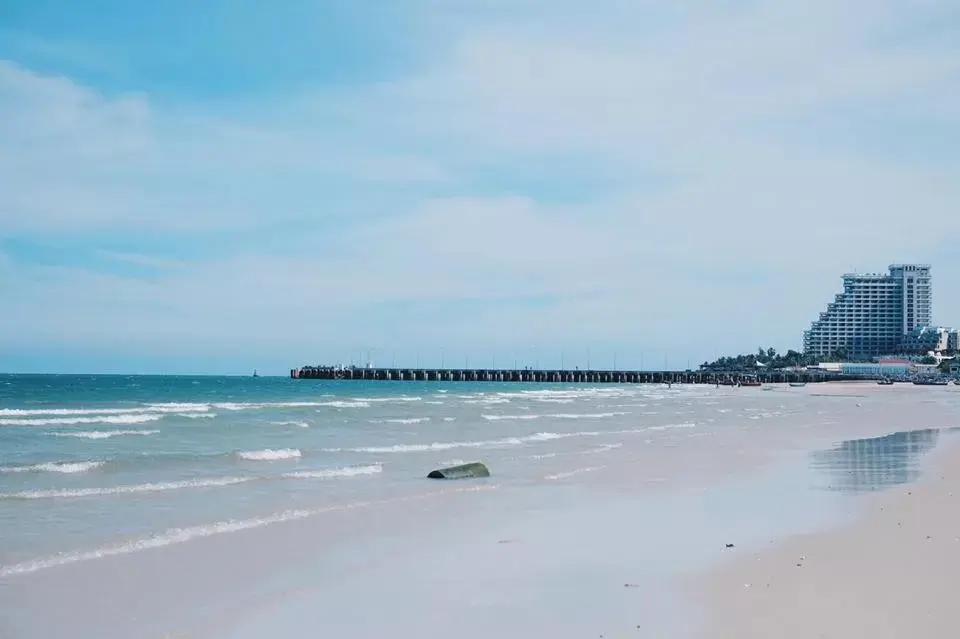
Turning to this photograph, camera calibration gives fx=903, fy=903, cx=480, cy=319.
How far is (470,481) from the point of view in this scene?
17.6 metres

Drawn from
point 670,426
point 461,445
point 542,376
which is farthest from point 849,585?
point 542,376

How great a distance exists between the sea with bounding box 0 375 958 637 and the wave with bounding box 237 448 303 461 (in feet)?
0.33

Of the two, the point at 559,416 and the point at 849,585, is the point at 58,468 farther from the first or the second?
the point at 559,416

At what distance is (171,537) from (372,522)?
9.20 ft

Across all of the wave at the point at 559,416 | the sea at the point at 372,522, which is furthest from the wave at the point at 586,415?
the sea at the point at 372,522

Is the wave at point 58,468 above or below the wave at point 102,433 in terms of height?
above

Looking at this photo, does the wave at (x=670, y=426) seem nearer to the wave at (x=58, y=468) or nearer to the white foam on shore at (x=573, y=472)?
the white foam on shore at (x=573, y=472)

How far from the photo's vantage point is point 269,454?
22.6 metres

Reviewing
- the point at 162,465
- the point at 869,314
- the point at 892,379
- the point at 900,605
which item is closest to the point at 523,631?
the point at 900,605

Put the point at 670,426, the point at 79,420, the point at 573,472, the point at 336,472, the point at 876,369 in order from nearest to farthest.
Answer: the point at 336,472 → the point at 573,472 → the point at 670,426 → the point at 79,420 → the point at 876,369

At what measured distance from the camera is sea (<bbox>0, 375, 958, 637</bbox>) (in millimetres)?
8047

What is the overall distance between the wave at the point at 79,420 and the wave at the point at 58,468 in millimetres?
15495

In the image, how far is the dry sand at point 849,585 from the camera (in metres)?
7.07

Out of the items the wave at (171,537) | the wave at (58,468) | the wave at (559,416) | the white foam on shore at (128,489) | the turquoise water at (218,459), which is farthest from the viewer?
the wave at (559,416)
